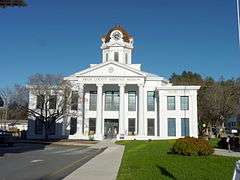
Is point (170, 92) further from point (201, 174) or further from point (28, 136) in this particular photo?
point (201, 174)

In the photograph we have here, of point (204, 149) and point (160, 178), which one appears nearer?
point (160, 178)

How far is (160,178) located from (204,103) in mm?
66159

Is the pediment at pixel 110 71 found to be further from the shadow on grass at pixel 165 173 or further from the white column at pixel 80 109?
the shadow on grass at pixel 165 173

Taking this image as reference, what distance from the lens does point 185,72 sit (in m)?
113

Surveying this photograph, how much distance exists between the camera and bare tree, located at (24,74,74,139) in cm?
6456

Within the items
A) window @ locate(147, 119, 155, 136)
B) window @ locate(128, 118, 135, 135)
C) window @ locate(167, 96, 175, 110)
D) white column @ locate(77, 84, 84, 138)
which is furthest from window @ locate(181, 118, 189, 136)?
white column @ locate(77, 84, 84, 138)

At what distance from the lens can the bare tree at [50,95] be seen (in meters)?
64.6

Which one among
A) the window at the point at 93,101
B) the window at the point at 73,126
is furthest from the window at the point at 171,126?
the window at the point at 73,126

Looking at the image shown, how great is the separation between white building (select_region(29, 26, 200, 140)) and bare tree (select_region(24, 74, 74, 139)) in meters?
2.34

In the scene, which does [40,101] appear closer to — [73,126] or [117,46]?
[73,126]

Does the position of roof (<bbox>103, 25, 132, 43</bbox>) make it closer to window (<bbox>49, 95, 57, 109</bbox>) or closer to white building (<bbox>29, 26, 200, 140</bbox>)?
white building (<bbox>29, 26, 200, 140</bbox>)

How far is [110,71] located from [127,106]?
6481mm

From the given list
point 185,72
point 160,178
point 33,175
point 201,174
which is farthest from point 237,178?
point 185,72

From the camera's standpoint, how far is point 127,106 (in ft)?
227
